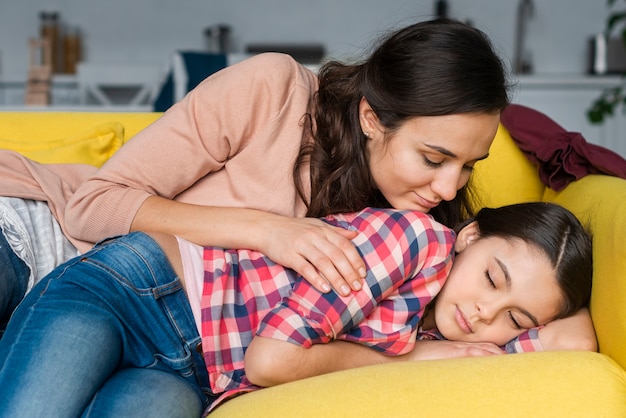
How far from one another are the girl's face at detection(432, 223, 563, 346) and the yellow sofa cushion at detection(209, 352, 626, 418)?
0.57ft

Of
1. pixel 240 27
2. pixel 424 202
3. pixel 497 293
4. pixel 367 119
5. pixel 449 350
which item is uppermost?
pixel 240 27

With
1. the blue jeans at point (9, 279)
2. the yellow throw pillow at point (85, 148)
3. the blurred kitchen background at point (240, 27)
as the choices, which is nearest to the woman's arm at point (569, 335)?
the blue jeans at point (9, 279)

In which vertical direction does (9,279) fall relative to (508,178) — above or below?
below

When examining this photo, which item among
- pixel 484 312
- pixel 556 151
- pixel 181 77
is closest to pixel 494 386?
pixel 484 312

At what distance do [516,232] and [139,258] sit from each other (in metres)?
0.70

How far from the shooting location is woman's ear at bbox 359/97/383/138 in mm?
1473

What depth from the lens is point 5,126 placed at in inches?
78.4

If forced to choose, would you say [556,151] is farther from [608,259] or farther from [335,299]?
[335,299]

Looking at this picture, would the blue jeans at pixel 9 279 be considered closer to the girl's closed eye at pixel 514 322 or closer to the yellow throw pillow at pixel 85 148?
the yellow throw pillow at pixel 85 148

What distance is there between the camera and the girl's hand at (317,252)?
1.20 m

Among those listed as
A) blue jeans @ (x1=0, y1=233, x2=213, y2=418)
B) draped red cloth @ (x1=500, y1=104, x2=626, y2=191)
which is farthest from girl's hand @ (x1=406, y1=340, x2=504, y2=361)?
draped red cloth @ (x1=500, y1=104, x2=626, y2=191)

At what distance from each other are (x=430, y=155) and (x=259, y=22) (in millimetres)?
3927

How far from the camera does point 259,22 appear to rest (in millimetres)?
5051

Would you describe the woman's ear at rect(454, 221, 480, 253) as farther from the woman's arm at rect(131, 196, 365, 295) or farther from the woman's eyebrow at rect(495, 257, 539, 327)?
the woman's arm at rect(131, 196, 365, 295)
